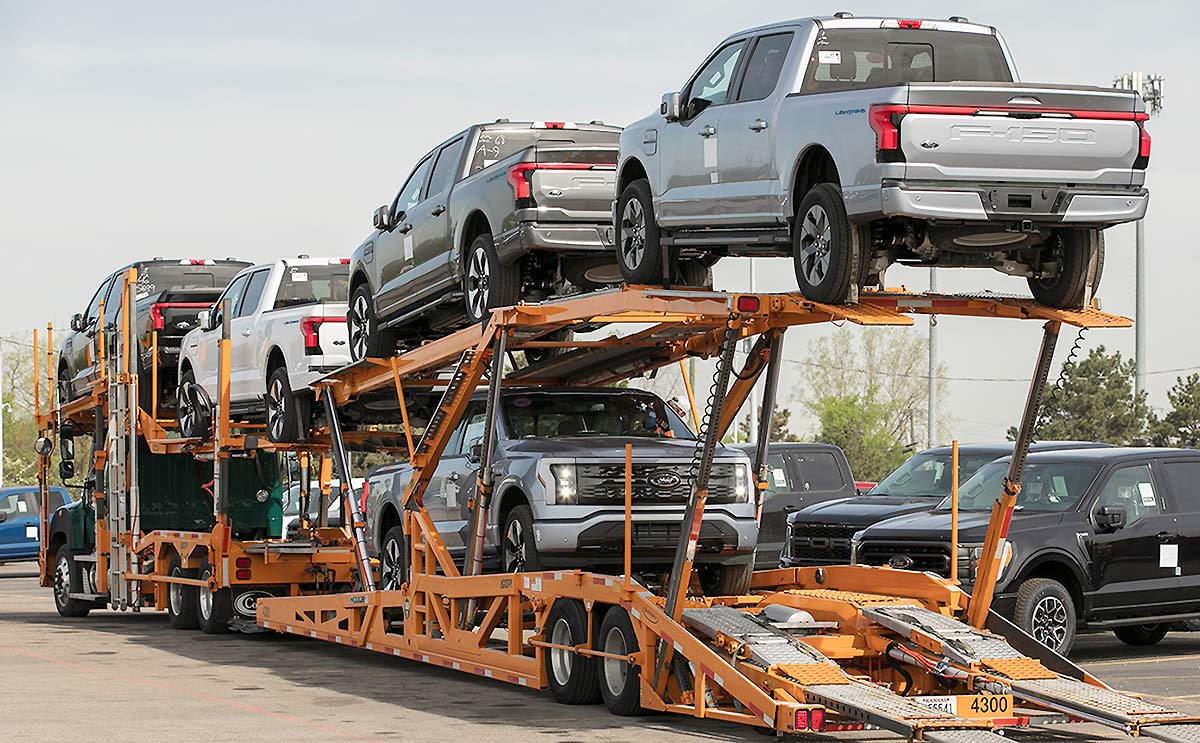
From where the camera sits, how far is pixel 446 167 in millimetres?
14148

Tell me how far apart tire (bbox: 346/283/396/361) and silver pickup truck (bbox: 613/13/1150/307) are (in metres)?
4.50

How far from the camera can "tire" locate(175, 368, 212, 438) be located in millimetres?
18781

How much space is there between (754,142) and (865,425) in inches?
2469

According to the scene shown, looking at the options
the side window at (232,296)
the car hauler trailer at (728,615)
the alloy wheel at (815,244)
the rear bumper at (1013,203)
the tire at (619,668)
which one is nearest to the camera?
the rear bumper at (1013,203)

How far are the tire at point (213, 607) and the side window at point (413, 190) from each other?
500 centimetres

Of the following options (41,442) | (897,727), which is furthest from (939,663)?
(41,442)

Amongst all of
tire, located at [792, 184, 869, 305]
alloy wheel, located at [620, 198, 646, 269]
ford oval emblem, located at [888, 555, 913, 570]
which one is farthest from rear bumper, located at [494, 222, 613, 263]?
ford oval emblem, located at [888, 555, 913, 570]

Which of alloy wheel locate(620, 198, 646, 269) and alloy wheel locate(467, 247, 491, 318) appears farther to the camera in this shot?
alloy wheel locate(467, 247, 491, 318)

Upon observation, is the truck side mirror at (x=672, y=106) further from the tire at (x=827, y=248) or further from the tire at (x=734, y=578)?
the tire at (x=734, y=578)

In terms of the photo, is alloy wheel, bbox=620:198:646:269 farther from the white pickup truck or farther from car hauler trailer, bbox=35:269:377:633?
car hauler trailer, bbox=35:269:377:633

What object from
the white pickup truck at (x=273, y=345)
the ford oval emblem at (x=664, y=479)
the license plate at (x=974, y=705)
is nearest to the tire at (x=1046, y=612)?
the ford oval emblem at (x=664, y=479)

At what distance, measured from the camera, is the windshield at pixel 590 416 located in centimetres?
1338

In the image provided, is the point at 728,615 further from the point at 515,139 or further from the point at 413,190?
the point at 413,190

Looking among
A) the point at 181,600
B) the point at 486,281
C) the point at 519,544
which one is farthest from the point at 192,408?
the point at 519,544
